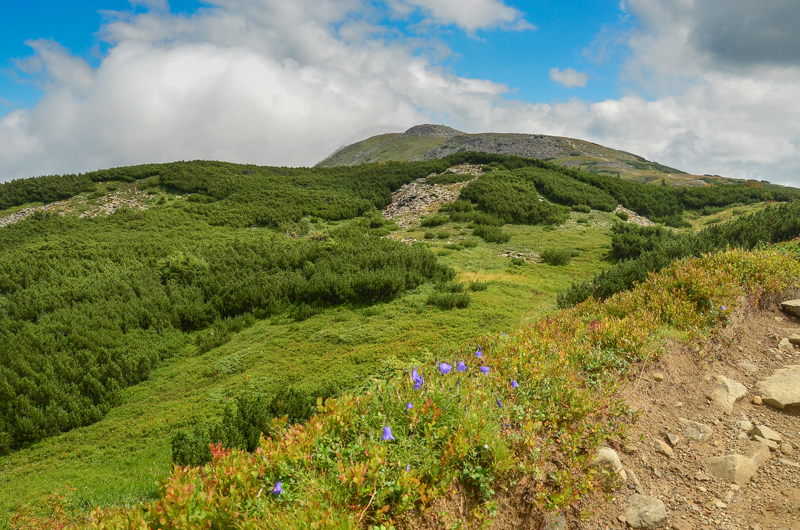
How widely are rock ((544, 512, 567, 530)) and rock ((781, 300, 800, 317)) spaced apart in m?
6.17

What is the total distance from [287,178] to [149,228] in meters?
13.3

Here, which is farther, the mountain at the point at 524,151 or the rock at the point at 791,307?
the mountain at the point at 524,151

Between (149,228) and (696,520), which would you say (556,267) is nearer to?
(696,520)

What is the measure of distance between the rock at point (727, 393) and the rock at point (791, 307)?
2.69 meters

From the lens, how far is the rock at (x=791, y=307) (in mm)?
5969

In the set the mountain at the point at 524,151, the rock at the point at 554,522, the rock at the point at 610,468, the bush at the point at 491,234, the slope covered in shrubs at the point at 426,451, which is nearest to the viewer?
the slope covered in shrubs at the point at 426,451

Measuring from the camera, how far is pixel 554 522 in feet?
9.29

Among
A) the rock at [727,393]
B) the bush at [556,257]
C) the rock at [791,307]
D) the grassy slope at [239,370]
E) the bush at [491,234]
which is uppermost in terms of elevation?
the bush at [491,234]

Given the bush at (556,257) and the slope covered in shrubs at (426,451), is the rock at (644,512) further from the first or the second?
the bush at (556,257)

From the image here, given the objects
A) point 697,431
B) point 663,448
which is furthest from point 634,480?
point 697,431

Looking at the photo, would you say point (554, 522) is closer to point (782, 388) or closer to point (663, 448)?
point (663, 448)

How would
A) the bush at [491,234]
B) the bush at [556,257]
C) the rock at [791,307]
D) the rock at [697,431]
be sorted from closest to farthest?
the rock at [697,431] < the rock at [791,307] < the bush at [556,257] < the bush at [491,234]

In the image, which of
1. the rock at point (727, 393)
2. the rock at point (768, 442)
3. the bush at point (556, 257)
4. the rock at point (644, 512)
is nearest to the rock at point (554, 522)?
the rock at point (644, 512)

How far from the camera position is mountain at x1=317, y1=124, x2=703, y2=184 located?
59562 mm
